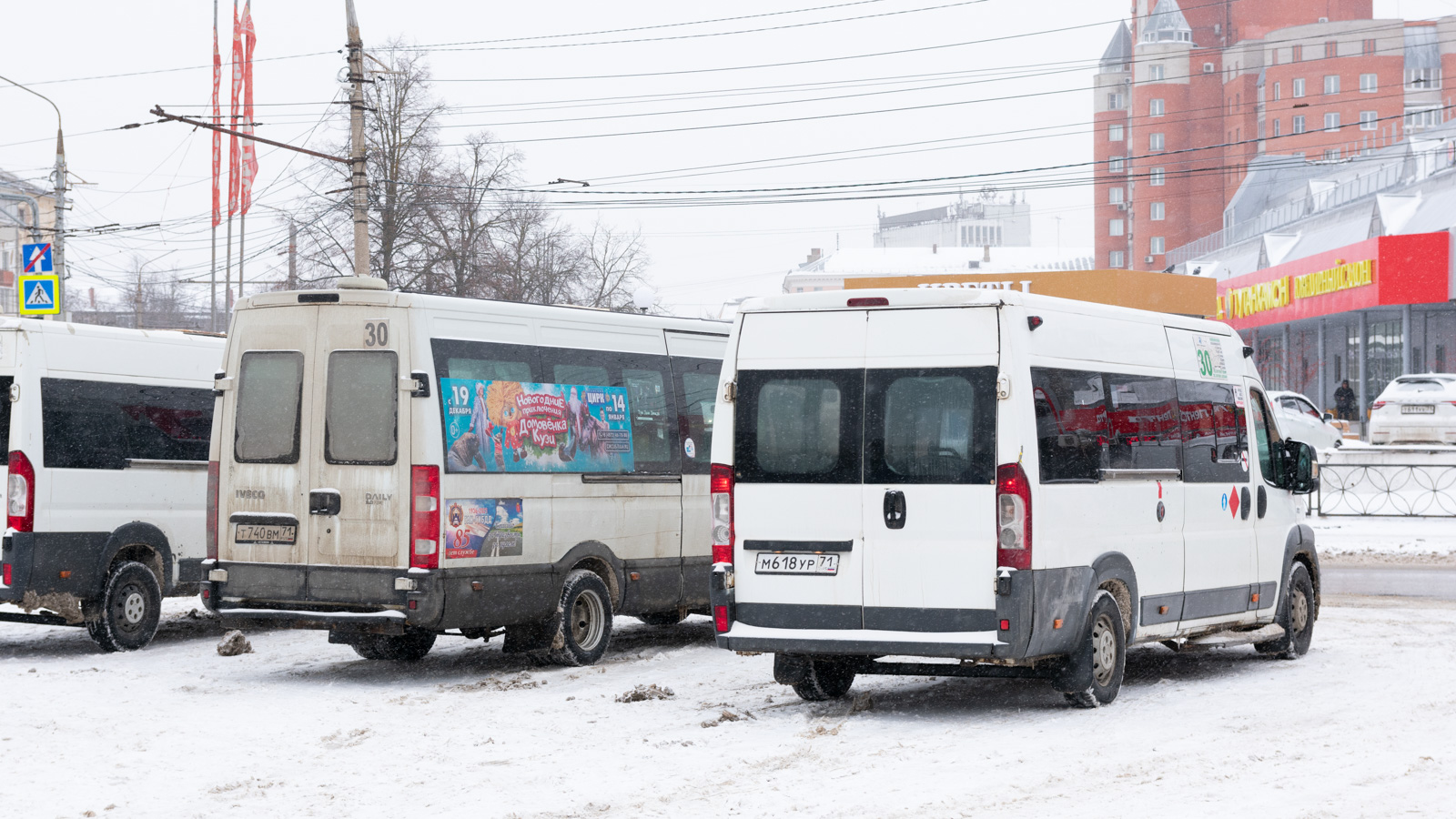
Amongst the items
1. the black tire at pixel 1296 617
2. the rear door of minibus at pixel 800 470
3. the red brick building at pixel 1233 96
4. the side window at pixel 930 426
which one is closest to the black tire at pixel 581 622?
the rear door of minibus at pixel 800 470

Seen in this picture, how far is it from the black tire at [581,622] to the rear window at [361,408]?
5.87ft

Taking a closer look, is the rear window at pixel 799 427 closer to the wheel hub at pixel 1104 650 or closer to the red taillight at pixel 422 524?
the wheel hub at pixel 1104 650

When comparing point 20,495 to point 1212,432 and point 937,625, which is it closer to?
point 937,625

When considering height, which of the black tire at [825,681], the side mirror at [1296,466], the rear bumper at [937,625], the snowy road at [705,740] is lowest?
the snowy road at [705,740]

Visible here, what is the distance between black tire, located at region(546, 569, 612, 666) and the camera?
11.6 m

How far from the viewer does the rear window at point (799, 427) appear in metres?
9.23

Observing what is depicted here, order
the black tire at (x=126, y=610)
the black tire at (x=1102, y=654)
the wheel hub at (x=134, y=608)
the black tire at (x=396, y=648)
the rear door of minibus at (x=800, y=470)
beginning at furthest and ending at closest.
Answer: the wheel hub at (x=134, y=608) < the black tire at (x=126, y=610) < the black tire at (x=396, y=648) < the black tire at (x=1102, y=654) < the rear door of minibus at (x=800, y=470)

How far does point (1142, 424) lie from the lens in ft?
32.9

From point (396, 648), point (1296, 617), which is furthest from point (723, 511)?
point (1296, 617)

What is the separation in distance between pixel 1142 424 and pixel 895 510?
1939mm

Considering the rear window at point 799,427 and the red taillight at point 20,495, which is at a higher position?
the rear window at point 799,427

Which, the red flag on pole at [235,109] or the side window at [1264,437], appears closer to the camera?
Answer: the side window at [1264,437]

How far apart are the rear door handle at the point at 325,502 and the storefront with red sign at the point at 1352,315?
3632 centimetres

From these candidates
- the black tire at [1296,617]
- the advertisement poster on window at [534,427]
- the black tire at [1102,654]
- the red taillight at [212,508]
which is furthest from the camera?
the black tire at [1296,617]
